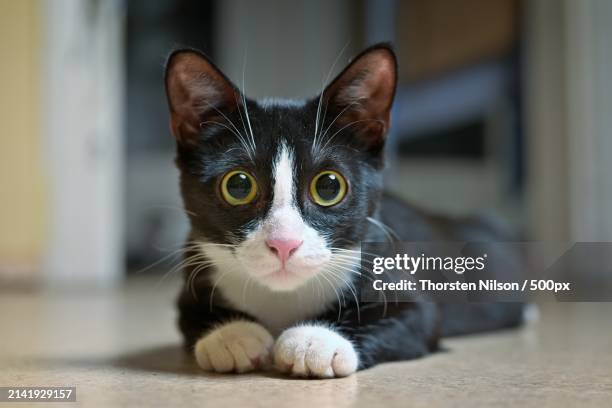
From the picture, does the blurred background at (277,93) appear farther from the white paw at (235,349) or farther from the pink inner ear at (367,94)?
the white paw at (235,349)

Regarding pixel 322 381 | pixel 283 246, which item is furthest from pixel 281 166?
pixel 322 381

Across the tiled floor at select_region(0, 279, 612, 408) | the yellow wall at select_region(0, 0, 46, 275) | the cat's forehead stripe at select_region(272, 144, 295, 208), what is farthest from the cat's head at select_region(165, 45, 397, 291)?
the yellow wall at select_region(0, 0, 46, 275)

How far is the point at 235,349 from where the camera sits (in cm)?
115

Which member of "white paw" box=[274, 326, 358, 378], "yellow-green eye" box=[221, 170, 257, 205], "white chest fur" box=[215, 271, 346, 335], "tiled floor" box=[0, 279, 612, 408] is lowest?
"tiled floor" box=[0, 279, 612, 408]

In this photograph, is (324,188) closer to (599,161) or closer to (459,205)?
(599,161)

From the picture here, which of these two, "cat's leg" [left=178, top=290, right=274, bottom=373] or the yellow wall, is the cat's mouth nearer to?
"cat's leg" [left=178, top=290, right=274, bottom=373]

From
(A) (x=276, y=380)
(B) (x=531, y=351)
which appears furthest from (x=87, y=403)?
(B) (x=531, y=351)

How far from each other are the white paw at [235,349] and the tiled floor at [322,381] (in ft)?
0.09

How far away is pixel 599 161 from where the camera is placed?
3111 millimetres

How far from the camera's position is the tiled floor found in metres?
0.96

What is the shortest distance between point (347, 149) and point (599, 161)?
2249 millimetres

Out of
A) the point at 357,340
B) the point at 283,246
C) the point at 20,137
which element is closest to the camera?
the point at 283,246

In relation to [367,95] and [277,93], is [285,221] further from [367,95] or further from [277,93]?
[277,93]

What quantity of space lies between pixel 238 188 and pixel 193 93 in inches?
9.0
